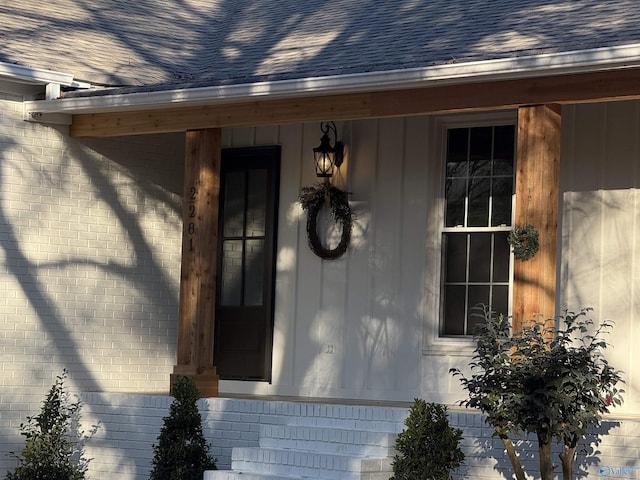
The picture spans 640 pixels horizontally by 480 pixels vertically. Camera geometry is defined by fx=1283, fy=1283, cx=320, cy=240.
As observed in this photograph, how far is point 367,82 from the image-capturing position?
33.9 ft

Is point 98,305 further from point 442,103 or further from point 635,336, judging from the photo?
point 635,336

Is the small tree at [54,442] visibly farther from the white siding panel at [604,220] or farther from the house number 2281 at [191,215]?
the white siding panel at [604,220]

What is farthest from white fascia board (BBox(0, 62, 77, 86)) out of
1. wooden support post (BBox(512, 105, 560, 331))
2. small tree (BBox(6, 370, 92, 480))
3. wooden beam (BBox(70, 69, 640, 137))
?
wooden support post (BBox(512, 105, 560, 331))

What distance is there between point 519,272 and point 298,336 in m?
3.83

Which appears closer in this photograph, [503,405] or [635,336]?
[503,405]

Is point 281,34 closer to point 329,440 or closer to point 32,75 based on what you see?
point 32,75

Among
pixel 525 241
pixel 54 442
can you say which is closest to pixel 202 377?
pixel 54 442

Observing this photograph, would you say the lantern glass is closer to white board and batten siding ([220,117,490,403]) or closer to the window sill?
white board and batten siding ([220,117,490,403])

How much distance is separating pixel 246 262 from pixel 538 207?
4.65 meters

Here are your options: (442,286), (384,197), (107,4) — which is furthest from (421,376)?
(107,4)

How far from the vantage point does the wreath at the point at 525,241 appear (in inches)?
381

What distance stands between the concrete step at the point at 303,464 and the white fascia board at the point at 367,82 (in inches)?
118

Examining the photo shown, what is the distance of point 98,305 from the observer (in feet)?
42.0

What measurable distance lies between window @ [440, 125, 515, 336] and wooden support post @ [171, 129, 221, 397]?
2206 mm
